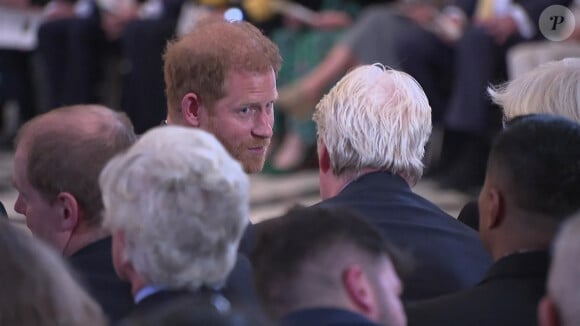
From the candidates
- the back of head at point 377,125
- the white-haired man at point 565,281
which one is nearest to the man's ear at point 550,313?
the white-haired man at point 565,281

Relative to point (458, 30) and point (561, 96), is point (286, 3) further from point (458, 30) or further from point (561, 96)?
point (561, 96)

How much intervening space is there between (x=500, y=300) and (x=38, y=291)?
89 cm

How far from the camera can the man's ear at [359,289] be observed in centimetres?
176

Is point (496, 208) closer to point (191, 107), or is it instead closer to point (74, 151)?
point (74, 151)

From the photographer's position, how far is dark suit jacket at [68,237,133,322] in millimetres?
2207

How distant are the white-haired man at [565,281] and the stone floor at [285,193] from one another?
13.3ft

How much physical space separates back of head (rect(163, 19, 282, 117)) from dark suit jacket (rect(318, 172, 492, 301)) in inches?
21.2

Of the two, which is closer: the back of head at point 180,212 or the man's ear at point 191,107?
the back of head at point 180,212

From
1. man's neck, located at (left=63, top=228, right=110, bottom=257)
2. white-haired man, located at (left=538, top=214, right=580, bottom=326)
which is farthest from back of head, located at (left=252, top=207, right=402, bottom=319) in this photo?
man's neck, located at (left=63, top=228, right=110, bottom=257)

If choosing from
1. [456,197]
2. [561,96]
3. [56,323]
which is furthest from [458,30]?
[56,323]

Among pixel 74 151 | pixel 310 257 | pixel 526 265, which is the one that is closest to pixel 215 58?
pixel 74 151

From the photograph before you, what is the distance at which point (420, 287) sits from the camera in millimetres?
2484

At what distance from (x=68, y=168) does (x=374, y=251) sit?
760 mm

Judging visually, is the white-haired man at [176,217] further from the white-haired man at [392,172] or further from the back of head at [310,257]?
the white-haired man at [392,172]
